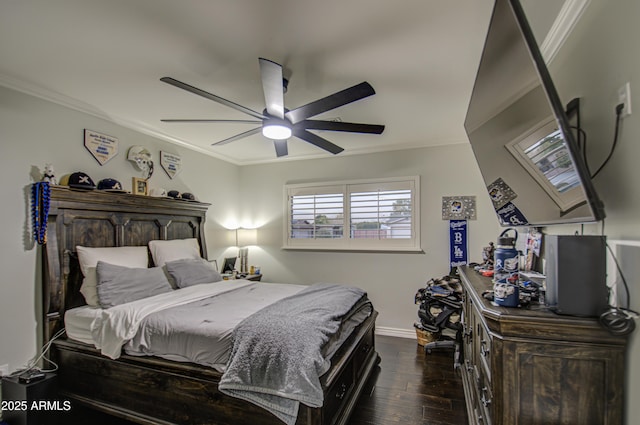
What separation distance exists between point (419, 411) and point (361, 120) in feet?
8.89

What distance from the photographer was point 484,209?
379 cm

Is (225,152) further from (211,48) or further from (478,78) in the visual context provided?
(478,78)

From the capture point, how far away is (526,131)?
141 centimetres

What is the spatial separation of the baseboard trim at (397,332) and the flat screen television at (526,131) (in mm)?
2507

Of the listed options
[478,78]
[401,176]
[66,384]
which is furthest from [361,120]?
[66,384]

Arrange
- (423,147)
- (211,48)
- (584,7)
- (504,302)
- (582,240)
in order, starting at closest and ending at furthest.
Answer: (582,240), (504,302), (584,7), (211,48), (423,147)

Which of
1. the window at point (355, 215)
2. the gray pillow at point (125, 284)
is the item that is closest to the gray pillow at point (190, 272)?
the gray pillow at point (125, 284)

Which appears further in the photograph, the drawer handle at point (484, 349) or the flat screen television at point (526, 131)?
the drawer handle at point (484, 349)

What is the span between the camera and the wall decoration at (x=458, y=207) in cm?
383

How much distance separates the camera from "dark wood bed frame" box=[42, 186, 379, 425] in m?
1.91

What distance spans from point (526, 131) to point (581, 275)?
2.19ft

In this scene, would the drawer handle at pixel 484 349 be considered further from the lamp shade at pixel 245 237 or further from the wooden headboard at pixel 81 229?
the lamp shade at pixel 245 237

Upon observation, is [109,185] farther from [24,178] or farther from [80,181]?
[24,178]

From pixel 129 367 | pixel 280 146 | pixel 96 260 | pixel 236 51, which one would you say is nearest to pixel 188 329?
pixel 129 367
